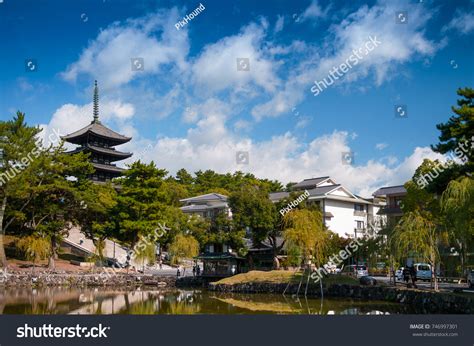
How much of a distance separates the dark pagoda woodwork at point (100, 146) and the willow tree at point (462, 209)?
41.4m

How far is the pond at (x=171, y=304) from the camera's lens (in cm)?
1955

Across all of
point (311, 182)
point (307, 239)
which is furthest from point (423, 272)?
point (311, 182)

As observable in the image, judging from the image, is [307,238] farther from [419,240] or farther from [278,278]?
[419,240]

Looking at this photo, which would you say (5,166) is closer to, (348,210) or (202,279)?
(202,279)

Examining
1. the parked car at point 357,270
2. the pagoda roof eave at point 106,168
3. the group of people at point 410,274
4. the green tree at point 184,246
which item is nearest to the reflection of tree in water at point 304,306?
the group of people at point 410,274

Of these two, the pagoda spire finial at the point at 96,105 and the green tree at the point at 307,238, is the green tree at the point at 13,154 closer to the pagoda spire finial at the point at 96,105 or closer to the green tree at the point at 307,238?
the green tree at the point at 307,238

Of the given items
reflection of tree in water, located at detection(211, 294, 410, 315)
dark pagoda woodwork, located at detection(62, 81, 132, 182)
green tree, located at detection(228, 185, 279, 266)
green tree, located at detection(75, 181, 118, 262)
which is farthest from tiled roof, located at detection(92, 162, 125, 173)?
reflection of tree in water, located at detection(211, 294, 410, 315)

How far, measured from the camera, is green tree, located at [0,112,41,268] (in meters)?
31.8

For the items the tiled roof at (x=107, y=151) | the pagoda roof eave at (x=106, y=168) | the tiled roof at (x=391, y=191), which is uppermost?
the tiled roof at (x=107, y=151)

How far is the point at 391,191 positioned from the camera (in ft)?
142

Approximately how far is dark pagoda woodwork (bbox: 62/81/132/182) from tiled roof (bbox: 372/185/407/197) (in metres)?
27.0

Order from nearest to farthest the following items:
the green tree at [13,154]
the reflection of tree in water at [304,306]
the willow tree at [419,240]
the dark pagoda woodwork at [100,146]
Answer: the reflection of tree in water at [304,306] < the willow tree at [419,240] < the green tree at [13,154] < the dark pagoda woodwork at [100,146]

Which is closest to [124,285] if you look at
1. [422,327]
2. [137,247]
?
[137,247]

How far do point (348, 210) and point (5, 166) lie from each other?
2964 centimetres
